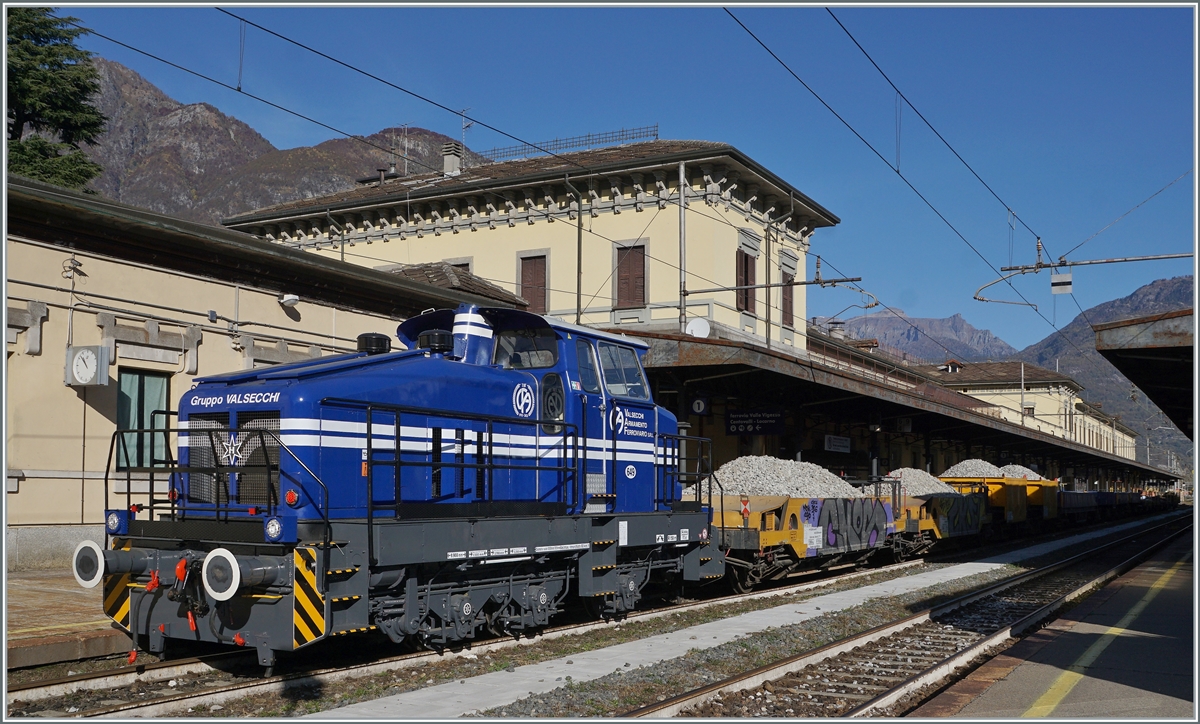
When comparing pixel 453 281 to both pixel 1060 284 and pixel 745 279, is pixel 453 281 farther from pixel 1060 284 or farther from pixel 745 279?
pixel 1060 284

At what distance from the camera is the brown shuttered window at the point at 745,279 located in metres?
30.0

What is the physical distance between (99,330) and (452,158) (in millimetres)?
22289

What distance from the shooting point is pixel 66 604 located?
1035cm

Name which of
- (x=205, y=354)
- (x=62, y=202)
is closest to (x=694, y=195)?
(x=205, y=354)

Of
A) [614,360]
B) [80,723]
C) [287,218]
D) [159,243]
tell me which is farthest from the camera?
[287,218]

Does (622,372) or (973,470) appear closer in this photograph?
(622,372)

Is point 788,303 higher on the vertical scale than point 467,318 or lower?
higher

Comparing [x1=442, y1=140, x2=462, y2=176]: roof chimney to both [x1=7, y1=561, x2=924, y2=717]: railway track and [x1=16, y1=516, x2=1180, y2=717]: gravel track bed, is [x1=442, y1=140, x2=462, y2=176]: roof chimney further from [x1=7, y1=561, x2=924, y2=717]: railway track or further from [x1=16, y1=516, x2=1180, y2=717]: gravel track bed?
[x1=7, y1=561, x2=924, y2=717]: railway track

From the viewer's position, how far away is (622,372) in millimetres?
11734

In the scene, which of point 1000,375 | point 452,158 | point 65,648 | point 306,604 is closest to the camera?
point 306,604

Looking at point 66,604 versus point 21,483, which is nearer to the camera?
point 66,604

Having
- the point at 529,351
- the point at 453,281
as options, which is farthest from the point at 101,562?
the point at 453,281

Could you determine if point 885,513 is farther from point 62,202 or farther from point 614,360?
point 62,202

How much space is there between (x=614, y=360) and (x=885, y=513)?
10521mm
